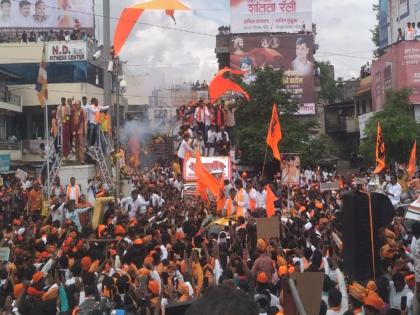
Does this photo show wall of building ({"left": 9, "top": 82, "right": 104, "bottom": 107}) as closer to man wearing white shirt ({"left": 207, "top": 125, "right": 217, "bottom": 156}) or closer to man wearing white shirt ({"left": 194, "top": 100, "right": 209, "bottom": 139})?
man wearing white shirt ({"left": 194, "top": 100, "right": 209, "bottom": 139})

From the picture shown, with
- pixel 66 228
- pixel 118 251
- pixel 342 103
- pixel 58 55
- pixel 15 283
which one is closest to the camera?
pixel 15 283

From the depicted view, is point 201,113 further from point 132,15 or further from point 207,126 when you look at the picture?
point 132,15

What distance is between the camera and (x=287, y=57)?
49.3m

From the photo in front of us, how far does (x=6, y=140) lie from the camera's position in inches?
1499

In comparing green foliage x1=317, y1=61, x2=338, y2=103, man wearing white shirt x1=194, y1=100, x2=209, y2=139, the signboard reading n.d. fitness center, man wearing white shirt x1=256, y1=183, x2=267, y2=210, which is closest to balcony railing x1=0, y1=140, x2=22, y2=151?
the signboard reading n.d. fitness center

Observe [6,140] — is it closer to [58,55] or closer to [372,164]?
[58,55]

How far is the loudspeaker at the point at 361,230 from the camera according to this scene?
605 cm

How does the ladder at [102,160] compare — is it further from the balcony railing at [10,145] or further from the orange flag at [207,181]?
the balcony railing at [10,145]

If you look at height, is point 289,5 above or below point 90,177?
above

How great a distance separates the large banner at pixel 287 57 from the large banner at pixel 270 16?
0.91 meters

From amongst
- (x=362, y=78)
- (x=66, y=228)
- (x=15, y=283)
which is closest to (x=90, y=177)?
(x=66, y=228)

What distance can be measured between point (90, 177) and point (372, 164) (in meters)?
23.1

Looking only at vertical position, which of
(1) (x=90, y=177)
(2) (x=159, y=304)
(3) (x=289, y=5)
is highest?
(3) (x=289, y=5)

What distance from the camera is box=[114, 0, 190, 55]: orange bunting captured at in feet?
57.0
